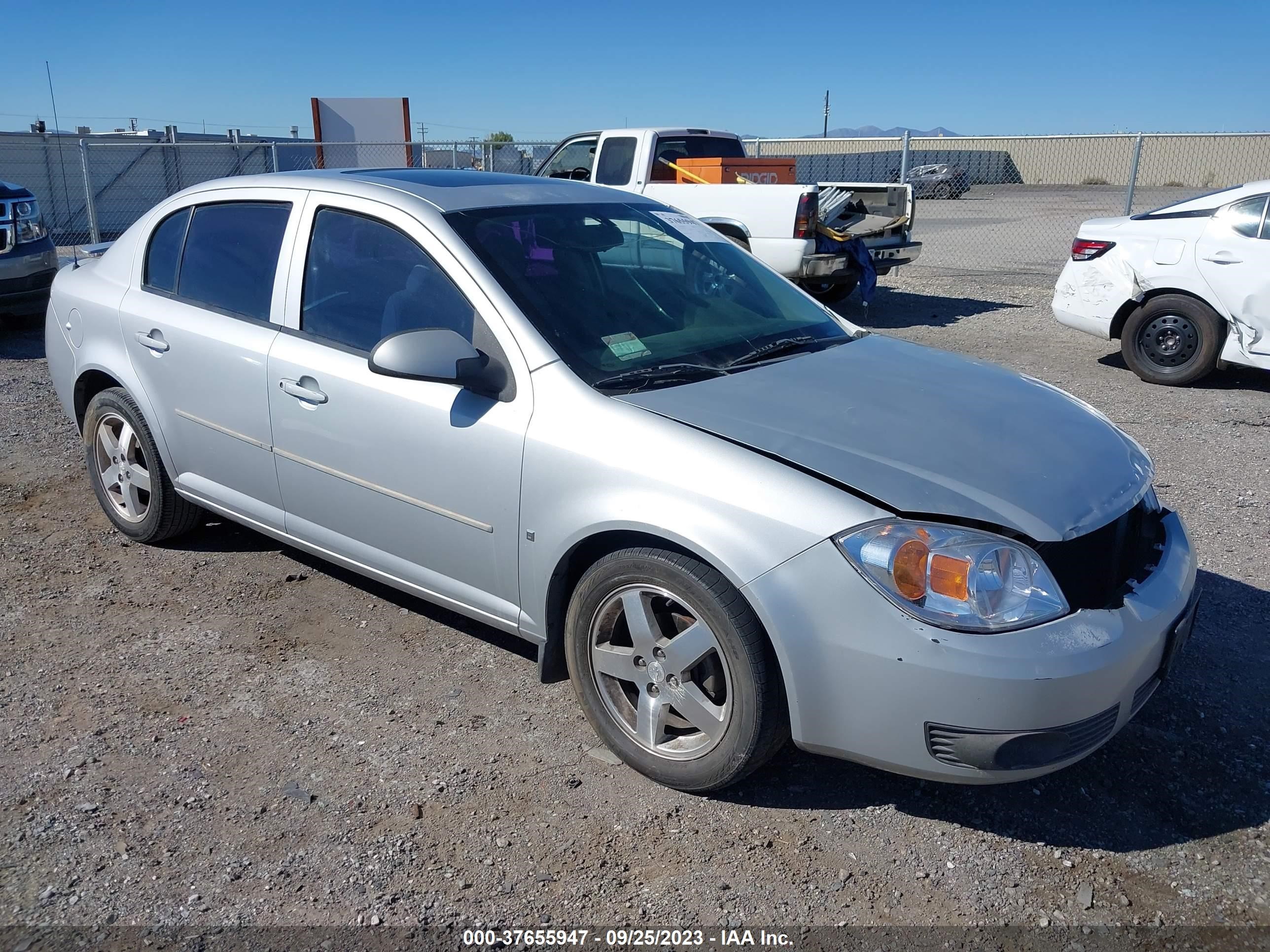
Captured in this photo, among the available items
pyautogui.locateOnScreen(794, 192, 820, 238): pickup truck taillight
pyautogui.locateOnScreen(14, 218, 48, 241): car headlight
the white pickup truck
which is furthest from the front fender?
pyautogui.locateOnScreen(14, 218, 48, 241): car headlight

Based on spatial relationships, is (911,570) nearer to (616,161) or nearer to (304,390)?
(304,390)

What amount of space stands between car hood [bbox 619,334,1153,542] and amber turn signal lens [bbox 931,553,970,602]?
0.41 ft

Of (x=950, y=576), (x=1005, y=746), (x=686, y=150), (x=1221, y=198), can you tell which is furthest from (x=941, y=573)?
(x=686, y=150)

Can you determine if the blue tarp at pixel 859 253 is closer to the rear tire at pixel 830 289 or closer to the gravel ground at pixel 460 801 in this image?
the rear tire at pixel 830 289

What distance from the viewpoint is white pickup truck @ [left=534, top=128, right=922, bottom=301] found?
10.7m

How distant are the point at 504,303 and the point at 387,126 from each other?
71.7 ft

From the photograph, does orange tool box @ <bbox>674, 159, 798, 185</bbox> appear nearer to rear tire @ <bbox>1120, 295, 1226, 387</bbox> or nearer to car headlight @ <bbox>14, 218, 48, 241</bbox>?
rear tire @ <bbox>1120, 295, 1226, 387</bbox>

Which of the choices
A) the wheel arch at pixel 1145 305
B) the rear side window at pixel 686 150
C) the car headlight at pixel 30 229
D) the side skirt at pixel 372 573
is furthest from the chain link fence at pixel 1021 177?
the side skirt at pixel 372 573

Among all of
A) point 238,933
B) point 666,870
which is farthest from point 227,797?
point 666,870

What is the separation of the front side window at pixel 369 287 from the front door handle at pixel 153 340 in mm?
878

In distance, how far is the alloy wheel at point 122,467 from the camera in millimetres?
4785

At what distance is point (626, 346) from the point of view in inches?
135

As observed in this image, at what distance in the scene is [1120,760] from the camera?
328 cm

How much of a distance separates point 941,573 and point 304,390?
237 centimetres
